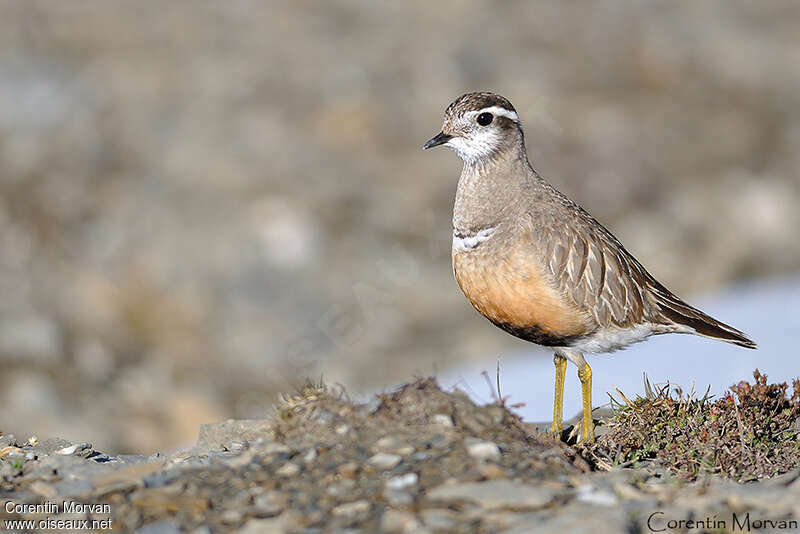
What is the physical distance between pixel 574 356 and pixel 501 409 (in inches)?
94.1

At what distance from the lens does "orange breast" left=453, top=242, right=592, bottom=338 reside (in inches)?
311

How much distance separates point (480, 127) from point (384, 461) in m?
3.79

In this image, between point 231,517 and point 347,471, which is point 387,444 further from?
point 231,517

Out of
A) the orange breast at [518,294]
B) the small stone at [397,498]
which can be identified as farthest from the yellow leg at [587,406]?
the small stone at [397,498]

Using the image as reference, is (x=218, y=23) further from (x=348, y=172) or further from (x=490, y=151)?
(x=490, y=151)

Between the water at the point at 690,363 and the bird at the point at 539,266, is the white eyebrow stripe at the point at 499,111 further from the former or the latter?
the water at the point at 690,363

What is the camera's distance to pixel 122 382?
1441 centimetres

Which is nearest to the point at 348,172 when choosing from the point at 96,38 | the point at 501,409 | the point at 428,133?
the point at 428,133

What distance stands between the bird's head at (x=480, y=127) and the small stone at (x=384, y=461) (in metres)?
3.53

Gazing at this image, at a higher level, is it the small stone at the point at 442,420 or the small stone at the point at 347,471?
the small stone at the point at 442,420

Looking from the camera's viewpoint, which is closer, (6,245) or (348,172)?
(6,245)

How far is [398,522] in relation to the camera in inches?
197

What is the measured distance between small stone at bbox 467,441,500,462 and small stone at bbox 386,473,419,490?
0.41 metres

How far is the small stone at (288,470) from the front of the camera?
5586 millimetres
